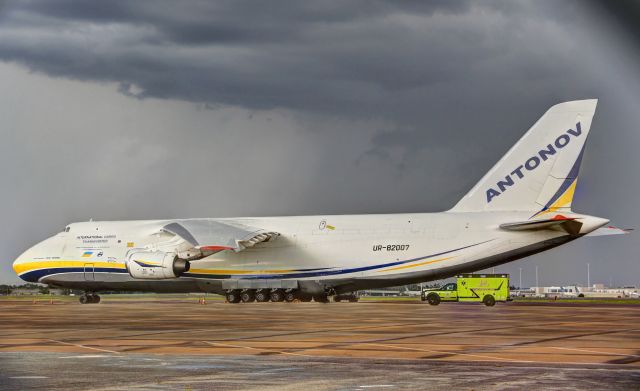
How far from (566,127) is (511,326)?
2095 centimetres

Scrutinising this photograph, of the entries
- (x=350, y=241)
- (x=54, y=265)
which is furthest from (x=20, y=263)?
(x=350, y=241)

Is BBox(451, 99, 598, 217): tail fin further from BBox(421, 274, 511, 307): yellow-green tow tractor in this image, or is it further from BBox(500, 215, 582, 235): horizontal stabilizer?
BBox(421, 274, 511, 307): yellow-green tow tractor

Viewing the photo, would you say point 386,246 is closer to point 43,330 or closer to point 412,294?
point 43,330

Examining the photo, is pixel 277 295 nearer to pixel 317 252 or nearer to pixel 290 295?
pixel 290 295

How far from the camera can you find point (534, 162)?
44.8 meters

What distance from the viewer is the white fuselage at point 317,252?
43781mm

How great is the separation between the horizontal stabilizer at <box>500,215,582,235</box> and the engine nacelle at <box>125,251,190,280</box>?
18391 millimetres

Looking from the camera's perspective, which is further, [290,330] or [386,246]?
[386,246]

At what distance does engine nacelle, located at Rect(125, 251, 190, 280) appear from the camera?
1861 inches

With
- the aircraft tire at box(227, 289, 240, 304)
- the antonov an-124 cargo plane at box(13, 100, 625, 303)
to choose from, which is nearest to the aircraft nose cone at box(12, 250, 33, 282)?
the antonov an-124 cargo plane at box(13, 100, 625, 303)

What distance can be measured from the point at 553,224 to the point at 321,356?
28.3 metres

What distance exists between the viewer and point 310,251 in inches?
1868

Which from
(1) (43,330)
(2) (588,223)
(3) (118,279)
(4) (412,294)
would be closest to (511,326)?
(1) (43,330)

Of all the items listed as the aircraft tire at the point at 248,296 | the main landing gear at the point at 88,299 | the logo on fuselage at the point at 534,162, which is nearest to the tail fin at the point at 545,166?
the logo on fuselage at the point at 534,162
